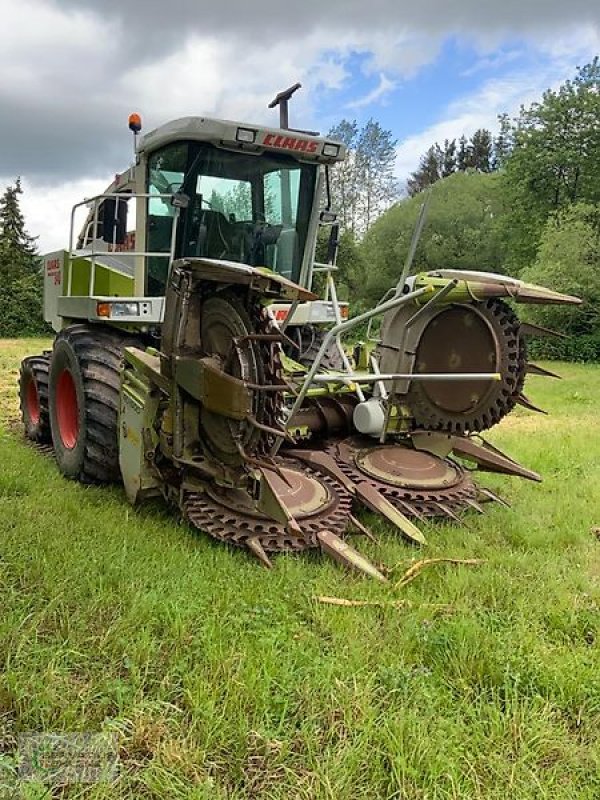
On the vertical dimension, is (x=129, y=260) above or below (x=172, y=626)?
above

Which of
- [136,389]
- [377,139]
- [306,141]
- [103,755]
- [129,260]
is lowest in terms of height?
[103,755]

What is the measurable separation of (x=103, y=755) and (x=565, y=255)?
1923 centimetres

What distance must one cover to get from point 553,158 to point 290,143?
75.9 feet

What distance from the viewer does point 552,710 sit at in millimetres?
2152

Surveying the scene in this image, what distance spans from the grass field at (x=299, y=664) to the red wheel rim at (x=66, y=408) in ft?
4.78

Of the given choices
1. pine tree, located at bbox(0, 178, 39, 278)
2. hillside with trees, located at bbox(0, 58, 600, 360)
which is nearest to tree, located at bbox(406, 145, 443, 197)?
hillside with trees, located at bbox(0, 58, 600, 360)

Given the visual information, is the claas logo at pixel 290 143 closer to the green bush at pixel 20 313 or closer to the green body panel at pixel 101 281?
the green body panel at pixel 101 281

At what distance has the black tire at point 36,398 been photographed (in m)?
5.75

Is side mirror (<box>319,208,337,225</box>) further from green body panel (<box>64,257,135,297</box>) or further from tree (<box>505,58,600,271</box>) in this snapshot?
tree (<box>505,58,600,271</box>)

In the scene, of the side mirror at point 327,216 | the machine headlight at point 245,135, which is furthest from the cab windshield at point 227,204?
the machine headlight at point 245,135

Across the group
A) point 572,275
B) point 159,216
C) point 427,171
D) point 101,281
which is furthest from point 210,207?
point 427,171

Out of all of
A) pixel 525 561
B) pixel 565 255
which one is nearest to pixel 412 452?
pixel 525 561

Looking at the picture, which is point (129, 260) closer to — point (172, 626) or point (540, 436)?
point (172, 626)

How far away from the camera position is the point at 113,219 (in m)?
5.68
